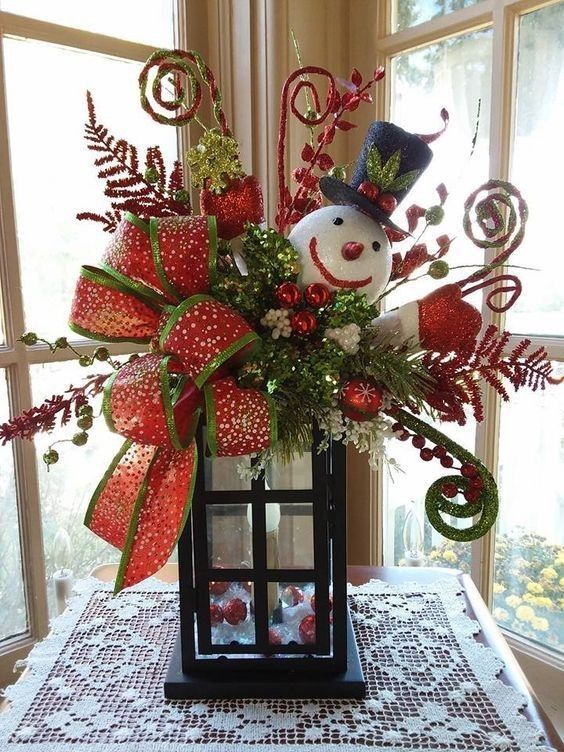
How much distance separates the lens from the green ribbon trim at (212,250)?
64cm

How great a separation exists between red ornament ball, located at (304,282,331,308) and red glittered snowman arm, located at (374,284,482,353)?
8cm

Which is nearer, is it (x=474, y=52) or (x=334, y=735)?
(x=334, y=735)

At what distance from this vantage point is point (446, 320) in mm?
674

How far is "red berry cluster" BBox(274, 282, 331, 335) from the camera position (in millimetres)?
645

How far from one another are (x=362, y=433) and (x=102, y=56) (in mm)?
999

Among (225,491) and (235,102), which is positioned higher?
(235,102)

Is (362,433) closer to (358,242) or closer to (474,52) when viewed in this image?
(358,242)

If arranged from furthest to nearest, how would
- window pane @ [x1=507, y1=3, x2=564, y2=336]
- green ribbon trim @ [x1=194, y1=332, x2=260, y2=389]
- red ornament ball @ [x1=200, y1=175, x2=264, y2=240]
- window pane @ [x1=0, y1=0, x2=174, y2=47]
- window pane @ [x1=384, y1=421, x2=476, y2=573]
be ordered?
window pane @ [x1=384, y1=421, x2=476, y2=573] → window pane @ [x1=0, y1=0, x2=174, y2=47] → window pane @ [x1=507, y1=3, x2=564, y2=336] → red ornament ball @ [x1=200, y1=175, x2=264, y2=240] → green ribbon trim @ [x1=194, y1=332, x2=260, y2=389]

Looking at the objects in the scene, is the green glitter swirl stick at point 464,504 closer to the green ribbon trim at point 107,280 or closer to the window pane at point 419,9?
the green ribbon trim at point 107,280

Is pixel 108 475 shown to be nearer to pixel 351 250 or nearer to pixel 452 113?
pixel 351 250

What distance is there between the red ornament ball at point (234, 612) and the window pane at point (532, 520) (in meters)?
0.65

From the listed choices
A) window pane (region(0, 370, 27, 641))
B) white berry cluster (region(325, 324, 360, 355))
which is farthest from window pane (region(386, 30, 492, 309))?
window pane (region(0, 370, 27, 641))

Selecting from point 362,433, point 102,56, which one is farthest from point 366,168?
point 102,56

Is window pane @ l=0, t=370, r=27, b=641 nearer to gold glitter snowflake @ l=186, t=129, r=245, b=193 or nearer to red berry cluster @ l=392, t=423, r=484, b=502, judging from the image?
gold glitter snowflake @ l=186, t=129, r=245, b=193
